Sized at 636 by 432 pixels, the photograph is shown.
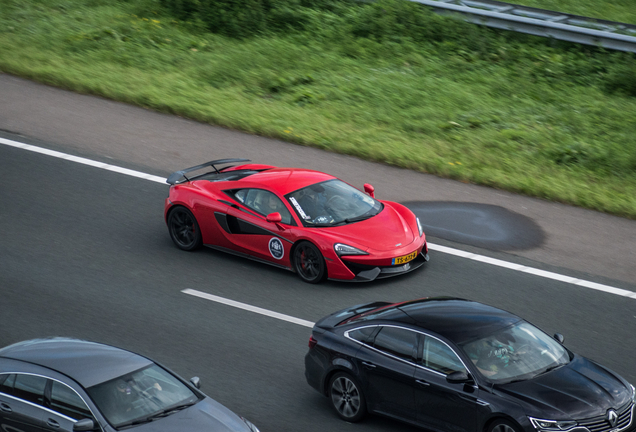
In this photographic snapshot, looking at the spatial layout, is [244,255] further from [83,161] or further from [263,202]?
[83,161]

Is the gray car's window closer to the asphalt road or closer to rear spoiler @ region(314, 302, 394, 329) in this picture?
rear spoiler @ region(314, 302, 394, 329)

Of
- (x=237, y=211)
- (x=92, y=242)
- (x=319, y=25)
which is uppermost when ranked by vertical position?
(x=319, y=25)

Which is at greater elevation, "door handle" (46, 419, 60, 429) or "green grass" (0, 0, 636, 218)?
"green grass" (0, 0, 636, 218)

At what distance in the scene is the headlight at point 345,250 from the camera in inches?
472

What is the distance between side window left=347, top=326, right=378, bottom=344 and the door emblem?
354cm


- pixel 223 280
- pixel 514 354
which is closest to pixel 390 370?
pixel 514 354

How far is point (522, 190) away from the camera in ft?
53.2

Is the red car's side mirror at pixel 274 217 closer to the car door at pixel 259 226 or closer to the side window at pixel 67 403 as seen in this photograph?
the car door at pixel 259 226

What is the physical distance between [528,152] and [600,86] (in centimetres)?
403

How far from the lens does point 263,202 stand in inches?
504

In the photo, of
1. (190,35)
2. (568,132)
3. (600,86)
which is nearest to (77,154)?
(190,35)

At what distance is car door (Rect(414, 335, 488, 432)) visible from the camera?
8086 millimetres

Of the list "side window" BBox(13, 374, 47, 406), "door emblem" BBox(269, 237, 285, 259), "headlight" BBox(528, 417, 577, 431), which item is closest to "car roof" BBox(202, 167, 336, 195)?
"door emblem" BBox(269, 237, 285, 259)

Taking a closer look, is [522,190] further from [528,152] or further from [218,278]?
[218,278]
